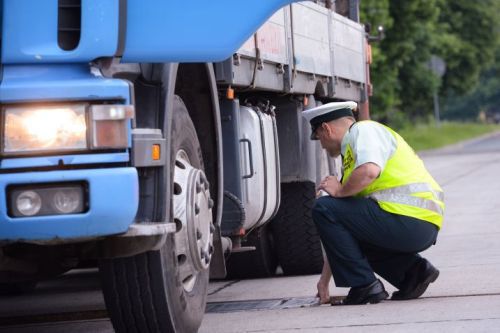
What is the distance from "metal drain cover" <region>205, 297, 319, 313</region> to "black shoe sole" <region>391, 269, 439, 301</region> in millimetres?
463

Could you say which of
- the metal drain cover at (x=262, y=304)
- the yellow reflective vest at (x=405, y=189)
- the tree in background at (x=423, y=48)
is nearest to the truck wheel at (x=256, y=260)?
the metal drain cover at (x=262, y=304)

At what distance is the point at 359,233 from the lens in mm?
7844

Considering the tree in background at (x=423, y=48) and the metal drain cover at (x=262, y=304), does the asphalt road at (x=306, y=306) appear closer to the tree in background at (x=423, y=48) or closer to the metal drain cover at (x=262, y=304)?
the metal drain cover at (x=262, y=304)

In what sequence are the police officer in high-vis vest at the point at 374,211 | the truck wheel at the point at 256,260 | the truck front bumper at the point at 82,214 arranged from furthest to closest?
1. the truck wheel at the point at 256,260
2. the police officer in high-vis vest at the point at 374,211
3. the truck front bumper at the point at 82,214

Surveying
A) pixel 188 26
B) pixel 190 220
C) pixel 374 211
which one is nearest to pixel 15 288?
pixel 374 211

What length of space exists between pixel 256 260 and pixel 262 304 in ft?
5.73

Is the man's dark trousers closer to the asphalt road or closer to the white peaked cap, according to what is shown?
the asphalt road

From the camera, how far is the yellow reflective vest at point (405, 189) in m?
7.81

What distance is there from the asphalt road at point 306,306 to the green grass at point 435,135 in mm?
33482

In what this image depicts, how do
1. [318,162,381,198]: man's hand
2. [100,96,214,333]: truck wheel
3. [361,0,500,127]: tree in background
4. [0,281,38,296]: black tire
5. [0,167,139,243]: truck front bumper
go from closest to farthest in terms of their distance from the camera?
1. [0,167,139,243]: truck front bumper
2. [100,96,214,333]: truck wheel
3. [318,162,381,198]: man's hand
4. [0,281,38,296]: black tire
5. [361,0,500,127]: tree in background

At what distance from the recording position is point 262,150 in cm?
852

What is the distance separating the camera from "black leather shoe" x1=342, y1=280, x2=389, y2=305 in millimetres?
7859

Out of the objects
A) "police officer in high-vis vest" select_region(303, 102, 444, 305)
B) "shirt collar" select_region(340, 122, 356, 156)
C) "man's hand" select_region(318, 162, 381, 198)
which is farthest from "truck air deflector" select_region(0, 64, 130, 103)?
"shirt collar" select_region(340, 122, 356, 156)

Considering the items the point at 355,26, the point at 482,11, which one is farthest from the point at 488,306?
the point at 482,11
